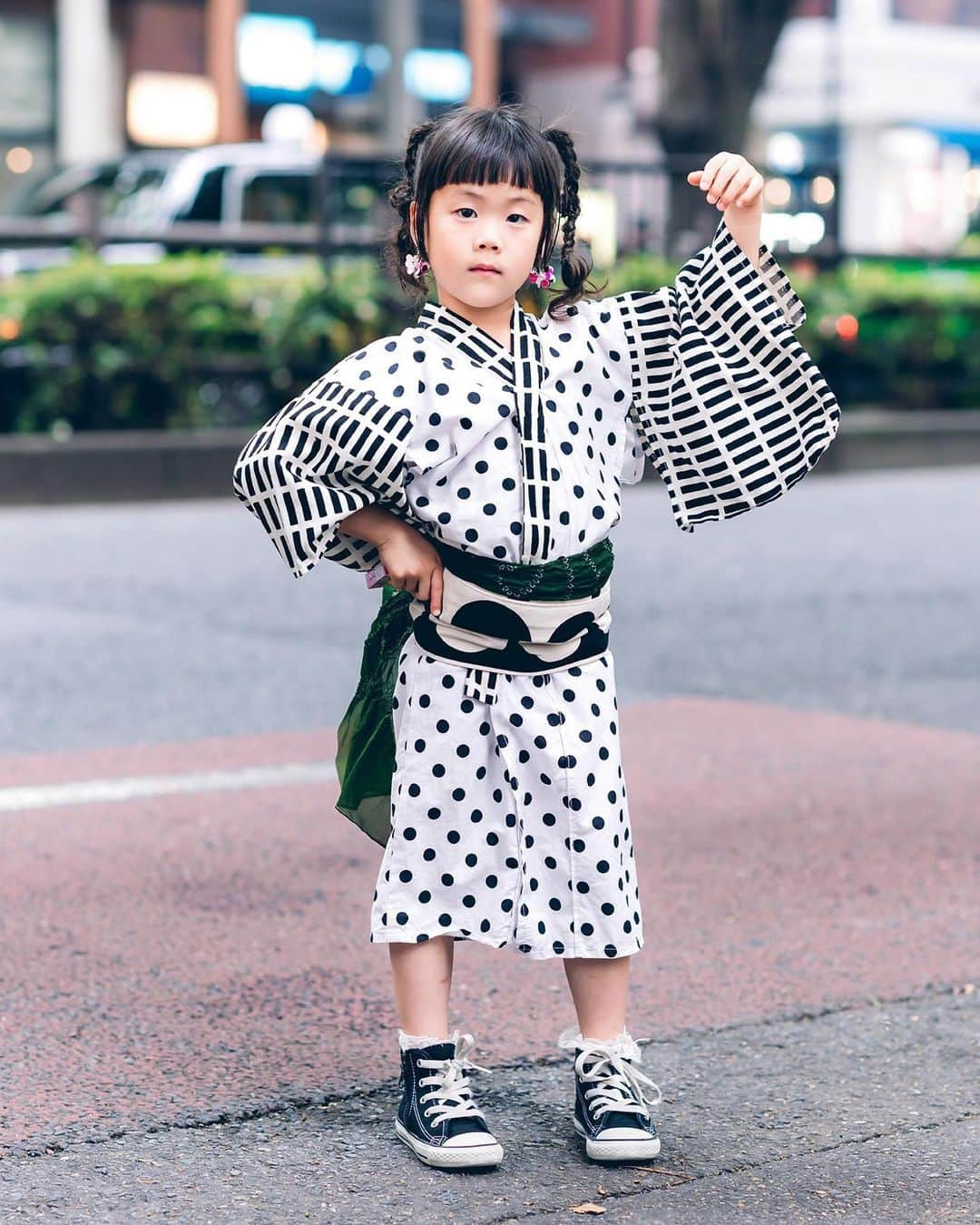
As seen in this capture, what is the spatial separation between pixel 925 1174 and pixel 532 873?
0.66m

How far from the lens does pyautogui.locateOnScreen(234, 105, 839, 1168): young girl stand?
2.91m

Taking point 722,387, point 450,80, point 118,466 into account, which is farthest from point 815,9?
point 722,387

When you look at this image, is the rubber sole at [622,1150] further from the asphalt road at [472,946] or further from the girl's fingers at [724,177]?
the girl's fingers at [724,177]

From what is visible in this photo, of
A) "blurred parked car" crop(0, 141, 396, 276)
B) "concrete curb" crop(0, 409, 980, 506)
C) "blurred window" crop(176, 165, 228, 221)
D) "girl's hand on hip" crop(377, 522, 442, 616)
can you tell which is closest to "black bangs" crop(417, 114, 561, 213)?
"girl's hand on hip" crop(377, 522, 442, 616)

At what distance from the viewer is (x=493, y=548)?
2910mm

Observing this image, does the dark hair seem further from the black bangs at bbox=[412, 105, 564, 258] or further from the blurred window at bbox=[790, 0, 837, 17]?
the blurred window at bbox=[790, 0, 837, 17]

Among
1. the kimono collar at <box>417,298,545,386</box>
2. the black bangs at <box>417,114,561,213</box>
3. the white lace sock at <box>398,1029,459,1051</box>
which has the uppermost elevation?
the black bangs at <box>417,114,561,213</box>

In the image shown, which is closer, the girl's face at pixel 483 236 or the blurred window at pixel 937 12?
the girl's face at pixel 483 236

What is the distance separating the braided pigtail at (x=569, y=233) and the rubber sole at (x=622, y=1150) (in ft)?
3.73

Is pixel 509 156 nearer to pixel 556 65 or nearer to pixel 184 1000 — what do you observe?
pixel 184 1000

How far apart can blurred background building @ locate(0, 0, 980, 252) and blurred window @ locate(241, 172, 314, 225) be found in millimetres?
5596

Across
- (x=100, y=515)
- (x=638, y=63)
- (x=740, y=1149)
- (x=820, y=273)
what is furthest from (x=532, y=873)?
(x=638, y=63)

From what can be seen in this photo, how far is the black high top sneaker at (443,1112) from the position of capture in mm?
2920

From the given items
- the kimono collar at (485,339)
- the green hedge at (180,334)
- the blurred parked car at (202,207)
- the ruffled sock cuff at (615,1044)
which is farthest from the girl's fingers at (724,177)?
the blurred parked car at (202,207)
